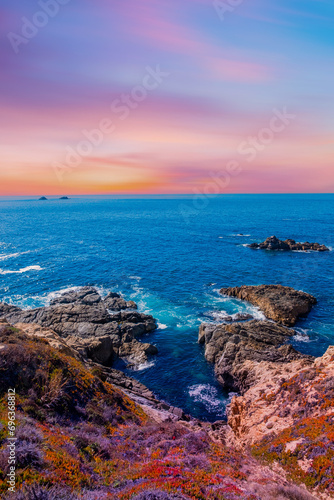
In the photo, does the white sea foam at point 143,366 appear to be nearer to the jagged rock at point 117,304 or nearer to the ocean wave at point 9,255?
the jagged rock at point 117,304

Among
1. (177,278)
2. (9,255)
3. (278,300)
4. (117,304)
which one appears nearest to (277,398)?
(278,300)

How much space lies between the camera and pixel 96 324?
146 ft

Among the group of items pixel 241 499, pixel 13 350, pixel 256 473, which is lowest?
pixel 256 473

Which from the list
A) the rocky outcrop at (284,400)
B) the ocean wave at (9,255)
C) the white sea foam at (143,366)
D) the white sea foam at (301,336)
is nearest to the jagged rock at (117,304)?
the white sea foam at (143,366)

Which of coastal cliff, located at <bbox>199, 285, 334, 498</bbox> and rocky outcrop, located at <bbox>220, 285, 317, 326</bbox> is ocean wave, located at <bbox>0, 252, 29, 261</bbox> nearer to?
rocky outcrop, located at <bbox>220, 285, 317, 326</bbox>

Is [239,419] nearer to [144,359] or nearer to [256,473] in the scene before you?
[256,473]

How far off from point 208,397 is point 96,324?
21.7 meters

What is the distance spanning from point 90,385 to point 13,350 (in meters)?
6.80

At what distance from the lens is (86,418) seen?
767 inches

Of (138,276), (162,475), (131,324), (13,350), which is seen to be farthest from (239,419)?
(138,276)

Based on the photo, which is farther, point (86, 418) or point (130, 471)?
point (86, 418)

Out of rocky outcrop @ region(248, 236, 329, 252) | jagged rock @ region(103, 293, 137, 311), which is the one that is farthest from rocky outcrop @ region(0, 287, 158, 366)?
rocky outcrop @ region(248, 236, 329, 252)

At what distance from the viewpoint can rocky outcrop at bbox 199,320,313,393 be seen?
105 ft
